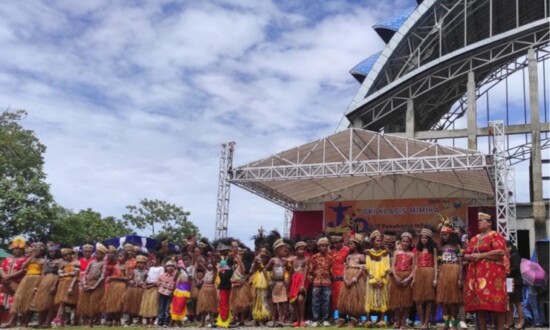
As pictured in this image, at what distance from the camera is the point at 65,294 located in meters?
9.48

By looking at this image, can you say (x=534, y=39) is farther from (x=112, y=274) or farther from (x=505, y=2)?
(x=112, y=274)

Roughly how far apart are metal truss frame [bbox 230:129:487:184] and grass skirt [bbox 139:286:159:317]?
24.7ft

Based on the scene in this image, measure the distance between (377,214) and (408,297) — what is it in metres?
12.6

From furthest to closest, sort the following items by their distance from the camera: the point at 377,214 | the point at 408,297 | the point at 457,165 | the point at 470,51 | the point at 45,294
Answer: the point at 470,51 → the point at 377,214 → the point at 457,165 → the point at 45,294 → the point at 408,297

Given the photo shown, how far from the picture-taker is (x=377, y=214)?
20625 millimetres

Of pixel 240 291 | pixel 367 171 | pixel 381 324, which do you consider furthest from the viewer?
pixel 367 171

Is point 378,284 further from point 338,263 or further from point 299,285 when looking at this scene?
point 299,285

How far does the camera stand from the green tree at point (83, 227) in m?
24.4

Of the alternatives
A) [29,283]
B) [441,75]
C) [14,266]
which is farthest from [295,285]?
[441,75]

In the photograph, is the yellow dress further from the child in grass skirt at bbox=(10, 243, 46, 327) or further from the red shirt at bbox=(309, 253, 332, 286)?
the child in grass skirt at bbox=(10, 243, 46, 327)

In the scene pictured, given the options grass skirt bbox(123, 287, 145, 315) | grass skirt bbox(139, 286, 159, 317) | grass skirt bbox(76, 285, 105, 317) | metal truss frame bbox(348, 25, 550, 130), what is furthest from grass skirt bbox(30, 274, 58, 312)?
metal truss frame bbox(348, 25, 550, 130)

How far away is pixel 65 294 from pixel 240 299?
2.95 metres

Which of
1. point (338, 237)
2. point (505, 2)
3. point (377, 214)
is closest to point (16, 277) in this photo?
point (338, 237)

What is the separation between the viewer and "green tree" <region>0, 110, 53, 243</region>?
22.5 metres
